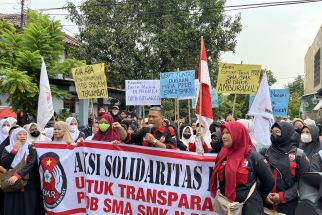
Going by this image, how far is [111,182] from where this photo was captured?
5.46 metres

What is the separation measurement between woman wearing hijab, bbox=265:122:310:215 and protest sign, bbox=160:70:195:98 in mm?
4757

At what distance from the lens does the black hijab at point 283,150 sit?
15.4 ft

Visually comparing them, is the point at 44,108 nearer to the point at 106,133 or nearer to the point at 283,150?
the point at 106,133

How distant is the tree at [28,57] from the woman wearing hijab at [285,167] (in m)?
9.92

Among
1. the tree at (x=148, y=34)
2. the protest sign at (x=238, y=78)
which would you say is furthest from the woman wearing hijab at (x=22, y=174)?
the tree at (x=148, y=34)

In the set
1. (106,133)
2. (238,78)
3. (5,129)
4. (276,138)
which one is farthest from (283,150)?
(5,129)

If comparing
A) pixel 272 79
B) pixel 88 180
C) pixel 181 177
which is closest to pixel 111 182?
pixel 88 180

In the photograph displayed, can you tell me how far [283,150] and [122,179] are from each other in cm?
193

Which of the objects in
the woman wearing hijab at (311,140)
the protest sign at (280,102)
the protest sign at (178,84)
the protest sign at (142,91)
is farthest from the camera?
the protest sign at (142,91)

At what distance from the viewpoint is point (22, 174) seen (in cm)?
559

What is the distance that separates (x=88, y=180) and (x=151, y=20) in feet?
57.0

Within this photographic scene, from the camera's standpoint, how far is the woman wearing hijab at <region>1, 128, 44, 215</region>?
5.62 metres

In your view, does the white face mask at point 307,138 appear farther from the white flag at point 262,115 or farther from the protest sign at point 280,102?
the protest sign at point 280,102

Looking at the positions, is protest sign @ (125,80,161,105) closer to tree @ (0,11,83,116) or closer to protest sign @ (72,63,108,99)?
protest sign @ (72,63,108,99)
